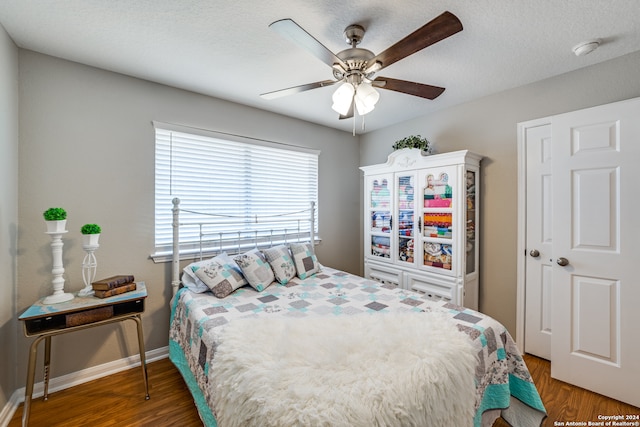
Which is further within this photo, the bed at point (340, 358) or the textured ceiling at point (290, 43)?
the textured ceiling at point (290, 43)

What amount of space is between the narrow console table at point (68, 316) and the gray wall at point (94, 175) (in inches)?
12.5

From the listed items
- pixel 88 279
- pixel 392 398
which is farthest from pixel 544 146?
pixel 88 279

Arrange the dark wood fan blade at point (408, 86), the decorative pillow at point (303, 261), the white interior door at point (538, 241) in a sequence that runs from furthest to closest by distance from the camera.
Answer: the decorative pillow at point (303, 261)
the white interior door at point (538, 241)
the dark wood fan blade at point (408, 86)

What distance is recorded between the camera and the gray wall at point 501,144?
226cm

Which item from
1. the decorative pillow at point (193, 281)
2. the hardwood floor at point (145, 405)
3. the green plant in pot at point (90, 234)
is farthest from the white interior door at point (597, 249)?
the green plant in pot at point (90, 234)

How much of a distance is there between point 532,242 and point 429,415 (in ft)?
6.99

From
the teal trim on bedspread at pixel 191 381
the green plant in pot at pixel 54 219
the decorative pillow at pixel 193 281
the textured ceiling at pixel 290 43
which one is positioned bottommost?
the teal trim on bedspread at pixel 191 381

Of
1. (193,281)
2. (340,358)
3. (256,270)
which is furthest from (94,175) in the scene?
(340,358)

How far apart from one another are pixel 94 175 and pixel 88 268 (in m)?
0.73

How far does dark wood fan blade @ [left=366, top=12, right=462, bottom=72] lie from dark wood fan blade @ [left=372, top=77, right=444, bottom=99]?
0.17 meters

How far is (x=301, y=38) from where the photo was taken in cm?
133

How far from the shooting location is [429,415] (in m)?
1.07

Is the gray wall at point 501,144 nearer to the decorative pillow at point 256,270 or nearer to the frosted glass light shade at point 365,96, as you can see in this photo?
the frosted glass light shade at point 365,96

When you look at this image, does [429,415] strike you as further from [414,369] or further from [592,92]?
[592,92]
